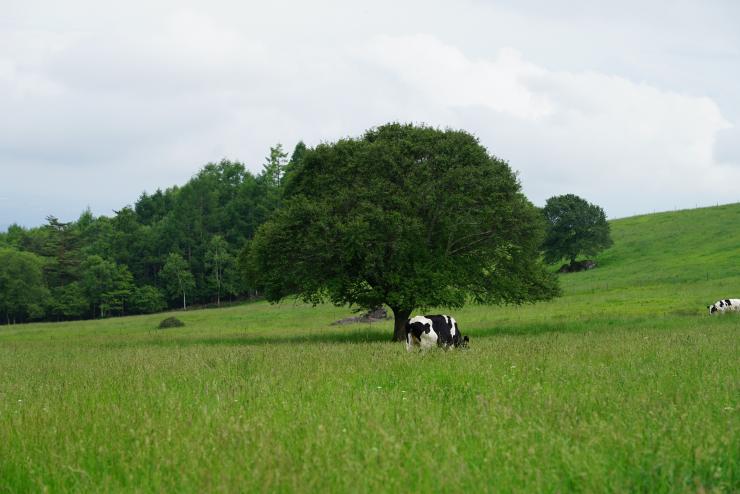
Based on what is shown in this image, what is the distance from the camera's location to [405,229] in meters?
26.2

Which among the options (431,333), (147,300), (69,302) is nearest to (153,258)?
(147,300)

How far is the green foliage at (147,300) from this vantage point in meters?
106

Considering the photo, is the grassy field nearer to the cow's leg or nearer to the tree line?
the cow's leg

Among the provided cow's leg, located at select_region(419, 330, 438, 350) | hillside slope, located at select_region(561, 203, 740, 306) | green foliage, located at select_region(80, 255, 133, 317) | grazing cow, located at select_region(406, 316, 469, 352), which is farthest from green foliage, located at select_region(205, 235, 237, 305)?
cow's leg, located at select_region(419, 330, 438, 350)

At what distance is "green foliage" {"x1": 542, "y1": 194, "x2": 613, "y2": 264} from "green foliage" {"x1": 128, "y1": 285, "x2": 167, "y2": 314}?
63751 millimetres

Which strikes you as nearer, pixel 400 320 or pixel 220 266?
pixel 400 320

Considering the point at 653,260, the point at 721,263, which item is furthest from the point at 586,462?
the point at 653,260

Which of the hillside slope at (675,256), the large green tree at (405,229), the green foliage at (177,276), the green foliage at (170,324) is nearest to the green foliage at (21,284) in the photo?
the green foliage at (177,276)

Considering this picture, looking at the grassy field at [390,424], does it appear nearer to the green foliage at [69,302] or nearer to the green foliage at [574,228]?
the green foliage at [574,228]

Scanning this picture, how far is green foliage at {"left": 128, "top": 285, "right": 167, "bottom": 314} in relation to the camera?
106 m

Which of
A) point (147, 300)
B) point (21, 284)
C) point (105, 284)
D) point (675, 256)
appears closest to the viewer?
point (675, 256)

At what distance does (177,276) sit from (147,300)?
23.7 feet

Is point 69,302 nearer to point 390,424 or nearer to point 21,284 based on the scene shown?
Answer: point 21,284

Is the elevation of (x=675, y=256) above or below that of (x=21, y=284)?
below
